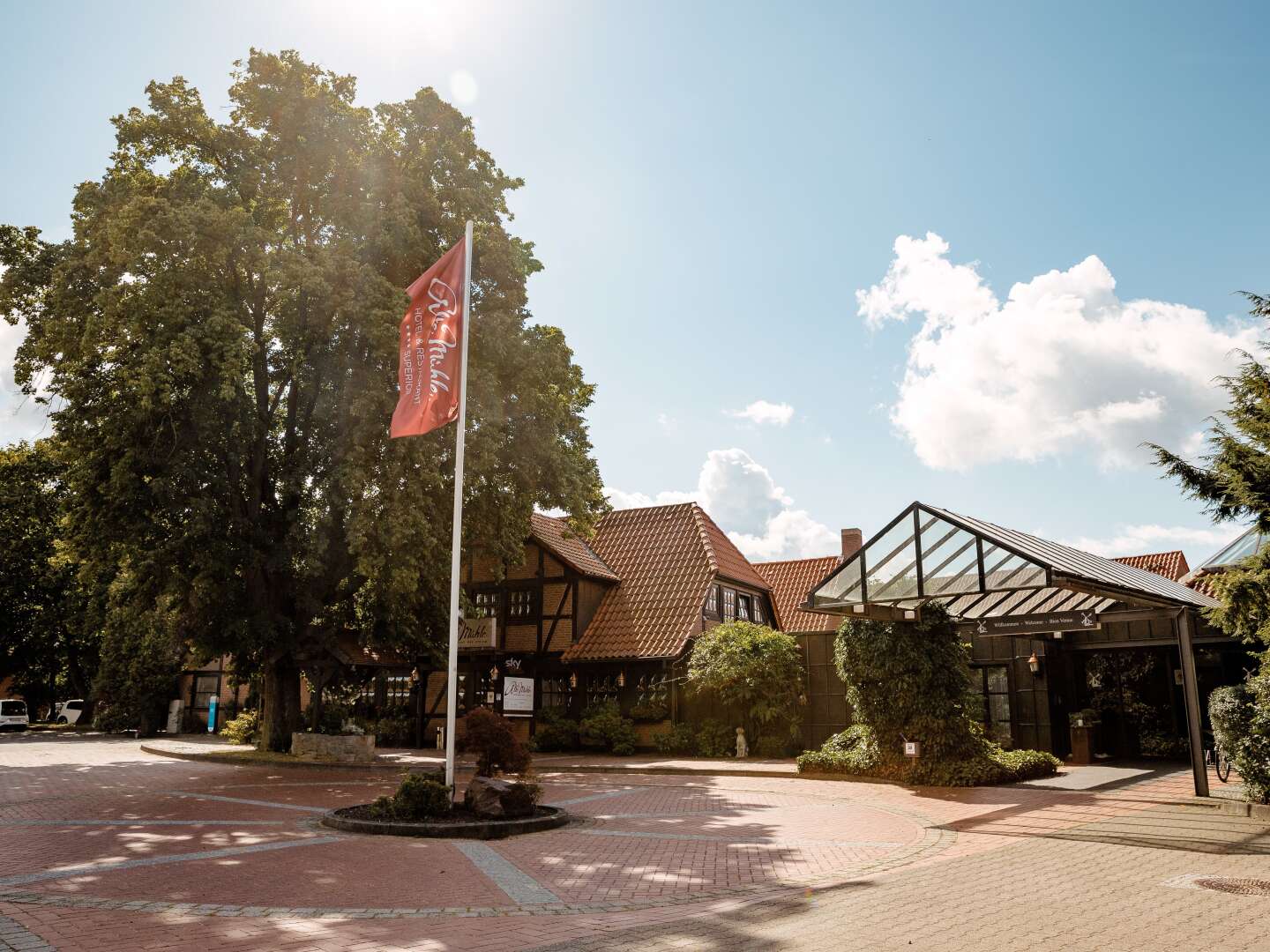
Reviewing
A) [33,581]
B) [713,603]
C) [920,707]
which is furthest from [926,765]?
[33,581]

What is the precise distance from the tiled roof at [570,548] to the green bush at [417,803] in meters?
15.1

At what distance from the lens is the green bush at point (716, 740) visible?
73.6ft

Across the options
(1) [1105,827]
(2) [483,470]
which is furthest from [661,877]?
(2) [483,470]

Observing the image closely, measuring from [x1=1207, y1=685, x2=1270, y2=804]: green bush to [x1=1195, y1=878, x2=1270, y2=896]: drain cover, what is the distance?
4230 mm

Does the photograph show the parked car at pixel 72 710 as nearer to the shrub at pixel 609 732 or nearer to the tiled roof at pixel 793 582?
the shrub at pixel 609 732

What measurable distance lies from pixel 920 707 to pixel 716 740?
8.22 m

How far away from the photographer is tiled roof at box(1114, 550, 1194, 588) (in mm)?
33156

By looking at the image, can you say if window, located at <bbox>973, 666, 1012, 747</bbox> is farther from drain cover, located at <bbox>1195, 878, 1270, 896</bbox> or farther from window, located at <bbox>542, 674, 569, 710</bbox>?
drain cover, located at <bbox>1195, 878, 1270, 896</bbox>

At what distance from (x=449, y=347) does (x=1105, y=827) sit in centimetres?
1010

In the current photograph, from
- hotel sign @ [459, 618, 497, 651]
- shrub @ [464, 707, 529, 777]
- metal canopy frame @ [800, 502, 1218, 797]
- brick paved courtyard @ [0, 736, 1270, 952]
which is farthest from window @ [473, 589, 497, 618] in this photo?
shrub @ [464, 707, 529, 777]

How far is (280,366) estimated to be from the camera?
64.7ft

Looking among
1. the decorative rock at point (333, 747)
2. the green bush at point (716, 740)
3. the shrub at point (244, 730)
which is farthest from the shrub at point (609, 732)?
the shrub at point (244, 730)

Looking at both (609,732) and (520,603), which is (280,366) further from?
(609,732)

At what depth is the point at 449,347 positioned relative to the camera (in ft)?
40.4
